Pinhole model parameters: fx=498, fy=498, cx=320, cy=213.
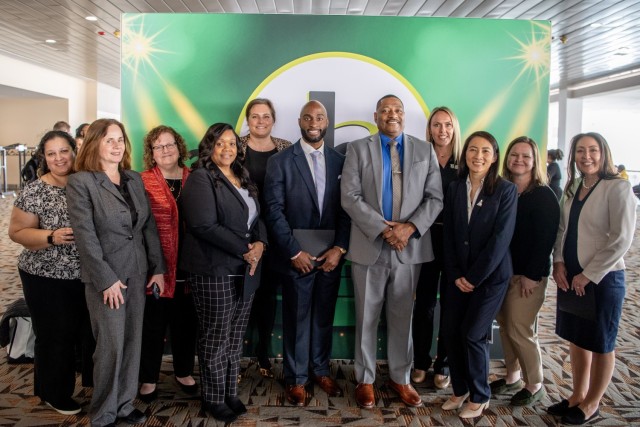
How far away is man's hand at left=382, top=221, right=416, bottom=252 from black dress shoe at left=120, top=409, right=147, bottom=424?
5.70ft

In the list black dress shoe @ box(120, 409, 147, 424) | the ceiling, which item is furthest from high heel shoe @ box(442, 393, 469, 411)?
the ceiling

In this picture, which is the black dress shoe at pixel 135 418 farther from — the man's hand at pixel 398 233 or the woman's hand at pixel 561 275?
the woman's hand at pixel 561 275

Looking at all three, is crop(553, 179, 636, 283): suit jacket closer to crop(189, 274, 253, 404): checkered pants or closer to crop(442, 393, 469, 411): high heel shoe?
crop(442, 393, 469, 411): high heel shoe

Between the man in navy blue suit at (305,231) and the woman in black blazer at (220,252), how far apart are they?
20 centimetres

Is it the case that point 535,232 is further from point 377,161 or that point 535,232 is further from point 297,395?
point 297,395

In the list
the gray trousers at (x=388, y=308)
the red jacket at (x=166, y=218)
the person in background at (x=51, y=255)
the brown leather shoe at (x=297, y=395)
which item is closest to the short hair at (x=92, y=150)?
the person in background at (x=51, y=255)

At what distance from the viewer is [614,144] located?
21953 mm

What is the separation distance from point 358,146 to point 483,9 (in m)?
4.90

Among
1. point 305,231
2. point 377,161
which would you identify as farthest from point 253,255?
point 377,161

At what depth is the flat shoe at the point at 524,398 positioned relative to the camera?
3.12m

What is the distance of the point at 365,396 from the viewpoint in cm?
310

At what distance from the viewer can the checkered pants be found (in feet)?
9.10

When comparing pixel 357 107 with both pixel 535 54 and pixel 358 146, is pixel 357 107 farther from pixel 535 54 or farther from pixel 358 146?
pixel 535 54

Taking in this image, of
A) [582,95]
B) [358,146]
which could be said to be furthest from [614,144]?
→ [358,146]
